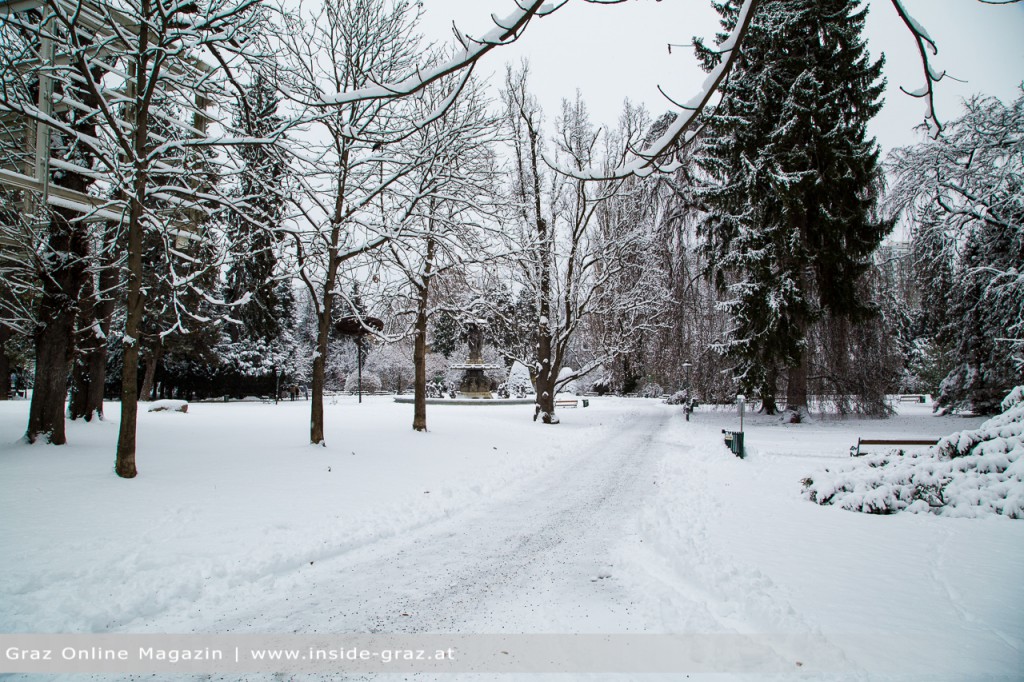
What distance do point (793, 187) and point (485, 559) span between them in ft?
57.6

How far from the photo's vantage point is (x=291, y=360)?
3469 centimetres

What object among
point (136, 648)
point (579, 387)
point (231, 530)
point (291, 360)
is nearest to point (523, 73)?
point (231, 530)

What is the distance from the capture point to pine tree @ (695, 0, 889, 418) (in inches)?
680

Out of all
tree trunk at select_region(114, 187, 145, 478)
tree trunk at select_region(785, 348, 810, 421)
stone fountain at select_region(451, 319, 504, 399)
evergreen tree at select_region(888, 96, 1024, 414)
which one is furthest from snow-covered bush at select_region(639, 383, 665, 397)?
tree trunk at select_region(114, 187, 145, 478)

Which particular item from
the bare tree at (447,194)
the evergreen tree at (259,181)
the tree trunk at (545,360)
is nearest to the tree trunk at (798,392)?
the tree trunk at (545,360)

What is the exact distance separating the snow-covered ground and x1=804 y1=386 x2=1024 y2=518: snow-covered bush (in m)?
0.33

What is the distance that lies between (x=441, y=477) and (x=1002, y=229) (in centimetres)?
2020

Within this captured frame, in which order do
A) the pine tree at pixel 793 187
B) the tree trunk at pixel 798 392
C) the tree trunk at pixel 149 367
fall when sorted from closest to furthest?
the pine tree at pixel 793 187, the tree trunk at pixel 798 392, the tree trunk at pixel 149 367

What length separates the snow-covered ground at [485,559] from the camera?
11.0 feet

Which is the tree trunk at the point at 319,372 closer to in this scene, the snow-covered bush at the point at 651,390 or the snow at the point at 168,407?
the snow at the point at 168,407

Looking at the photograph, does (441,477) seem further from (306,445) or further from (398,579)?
(398,579)

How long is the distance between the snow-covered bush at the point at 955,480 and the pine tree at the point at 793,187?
35.0ft

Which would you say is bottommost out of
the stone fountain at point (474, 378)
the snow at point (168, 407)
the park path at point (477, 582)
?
the park path at point (477, 582)

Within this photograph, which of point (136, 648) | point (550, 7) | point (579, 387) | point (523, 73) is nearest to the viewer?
point (550, 7)
